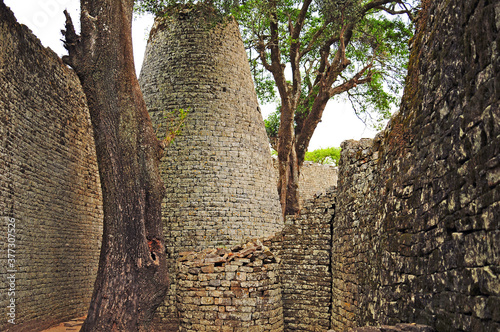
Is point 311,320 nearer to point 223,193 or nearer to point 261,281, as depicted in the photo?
point 261,281

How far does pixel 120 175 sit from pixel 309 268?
4.29 meters

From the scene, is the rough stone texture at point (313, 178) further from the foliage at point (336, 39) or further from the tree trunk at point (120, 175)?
the tree trunk at point (120, 175)

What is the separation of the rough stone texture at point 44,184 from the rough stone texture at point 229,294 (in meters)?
3.69

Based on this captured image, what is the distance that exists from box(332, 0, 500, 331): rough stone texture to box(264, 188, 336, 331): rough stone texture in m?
3.85

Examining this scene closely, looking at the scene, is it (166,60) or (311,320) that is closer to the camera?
(311,320)

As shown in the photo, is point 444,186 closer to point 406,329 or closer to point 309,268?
point 406,329

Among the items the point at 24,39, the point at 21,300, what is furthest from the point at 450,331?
the point at 24,39

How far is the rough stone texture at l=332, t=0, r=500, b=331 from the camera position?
2334 millimetres

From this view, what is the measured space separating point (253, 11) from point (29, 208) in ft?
27.7

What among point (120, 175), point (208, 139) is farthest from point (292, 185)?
point (120, 175)

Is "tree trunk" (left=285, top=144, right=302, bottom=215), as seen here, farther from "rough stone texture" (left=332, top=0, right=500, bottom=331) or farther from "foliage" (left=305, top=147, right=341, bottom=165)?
"foliage" (left=305, top=147, right=341, bottom=165)

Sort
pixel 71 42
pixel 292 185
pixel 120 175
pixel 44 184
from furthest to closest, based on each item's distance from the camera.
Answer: pixel 292 185
pixel 44 184
pixel 71 42
pixel 120 175

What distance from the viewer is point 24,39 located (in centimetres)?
977

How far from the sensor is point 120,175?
6.95m
